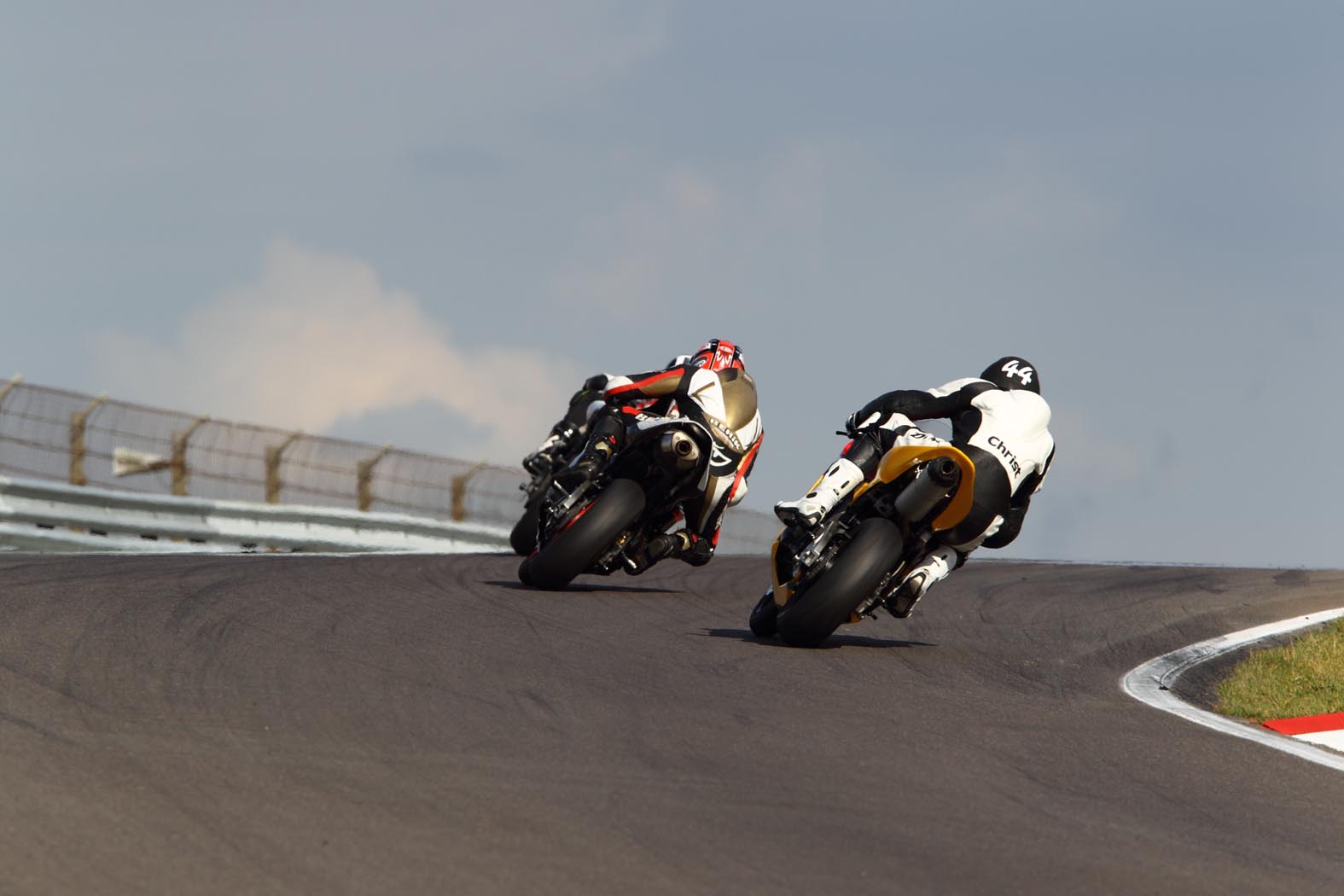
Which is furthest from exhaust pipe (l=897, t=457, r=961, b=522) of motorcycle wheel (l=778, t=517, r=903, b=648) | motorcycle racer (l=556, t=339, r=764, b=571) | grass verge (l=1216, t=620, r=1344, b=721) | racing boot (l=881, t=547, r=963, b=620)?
motorcycle racer (l=556, t=339, r=764, b=571)

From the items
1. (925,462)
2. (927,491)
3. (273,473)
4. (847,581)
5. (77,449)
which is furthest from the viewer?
(273,473)

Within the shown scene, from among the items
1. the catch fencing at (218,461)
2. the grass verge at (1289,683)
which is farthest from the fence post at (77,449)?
the grass verge at (1289,683)

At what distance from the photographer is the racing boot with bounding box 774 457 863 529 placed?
759cm

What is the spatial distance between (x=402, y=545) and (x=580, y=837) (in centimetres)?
1256

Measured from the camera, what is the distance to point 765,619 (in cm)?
813

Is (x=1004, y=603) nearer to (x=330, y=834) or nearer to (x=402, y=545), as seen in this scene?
(x=402, y=545)

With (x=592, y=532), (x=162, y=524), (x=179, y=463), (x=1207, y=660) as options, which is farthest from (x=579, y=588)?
(x=179, y=463)

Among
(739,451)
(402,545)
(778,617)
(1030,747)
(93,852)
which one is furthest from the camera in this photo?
(402,545)

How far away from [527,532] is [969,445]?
5.58 m

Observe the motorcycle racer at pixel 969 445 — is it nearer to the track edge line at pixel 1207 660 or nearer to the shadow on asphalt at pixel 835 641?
the shadow on asphalt at pixel 835 641

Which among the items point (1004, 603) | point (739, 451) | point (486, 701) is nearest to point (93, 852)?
point (486, 701)

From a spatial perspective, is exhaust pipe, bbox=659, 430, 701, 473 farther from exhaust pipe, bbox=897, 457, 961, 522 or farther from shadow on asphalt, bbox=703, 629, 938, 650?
exhaust pipe, bbox=897, 457, 961, 522

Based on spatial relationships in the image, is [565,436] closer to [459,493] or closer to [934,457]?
[934,457]

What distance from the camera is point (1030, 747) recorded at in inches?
221
